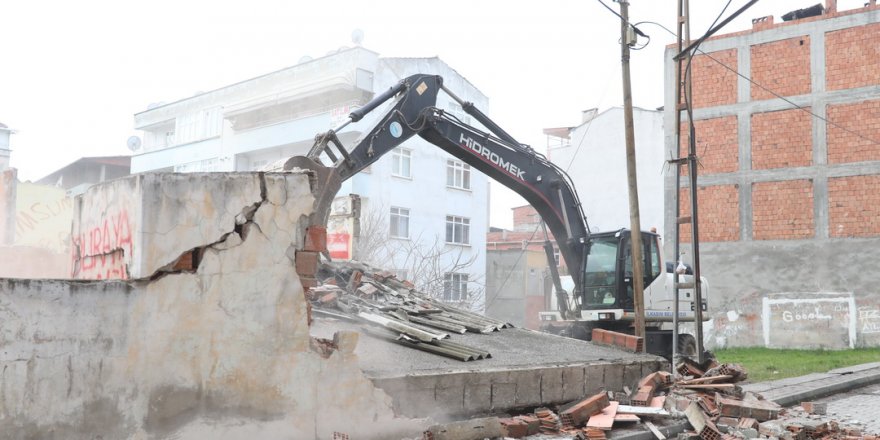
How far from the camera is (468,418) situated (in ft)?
22.7

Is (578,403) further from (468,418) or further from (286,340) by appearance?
(286,340)

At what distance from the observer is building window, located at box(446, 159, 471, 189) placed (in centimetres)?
3397

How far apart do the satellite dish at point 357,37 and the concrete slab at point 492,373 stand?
79.3 feet

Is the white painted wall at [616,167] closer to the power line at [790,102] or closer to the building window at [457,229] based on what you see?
the building window at [457,229]

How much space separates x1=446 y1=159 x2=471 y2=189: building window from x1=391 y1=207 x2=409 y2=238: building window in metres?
3.37

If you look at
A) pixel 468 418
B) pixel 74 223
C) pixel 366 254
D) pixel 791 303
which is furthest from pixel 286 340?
pixel 791 303

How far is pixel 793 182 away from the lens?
22.2 m

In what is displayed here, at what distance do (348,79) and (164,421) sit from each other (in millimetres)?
24429

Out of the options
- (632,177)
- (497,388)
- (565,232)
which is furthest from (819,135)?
(497,388)

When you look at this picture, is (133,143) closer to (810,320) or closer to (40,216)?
(40,216)

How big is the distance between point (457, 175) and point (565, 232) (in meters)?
19.9

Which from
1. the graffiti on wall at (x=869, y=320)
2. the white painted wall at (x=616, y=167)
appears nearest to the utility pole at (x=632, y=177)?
the graffiti on wall at (x=869, y=320)

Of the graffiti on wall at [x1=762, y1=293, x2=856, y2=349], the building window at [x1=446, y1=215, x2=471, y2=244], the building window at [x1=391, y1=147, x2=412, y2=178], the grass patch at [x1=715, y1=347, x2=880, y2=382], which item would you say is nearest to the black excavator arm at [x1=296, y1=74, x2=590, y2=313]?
the grass patch at [x1=715, y1=347, x2=880, y2=382]

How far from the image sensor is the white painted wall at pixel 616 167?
36.0 m
